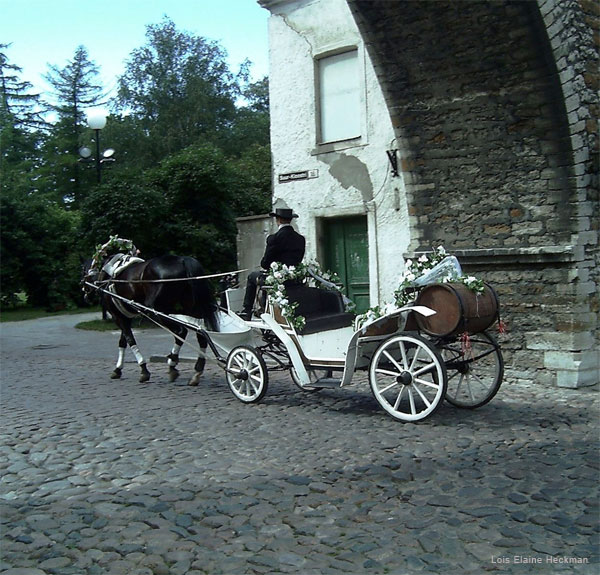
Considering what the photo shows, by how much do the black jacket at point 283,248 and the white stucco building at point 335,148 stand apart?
12.2 feet

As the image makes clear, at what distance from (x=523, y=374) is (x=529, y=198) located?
2.24 meters

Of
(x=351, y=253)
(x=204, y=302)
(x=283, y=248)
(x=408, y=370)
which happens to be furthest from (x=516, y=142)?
(x=204, y=302)

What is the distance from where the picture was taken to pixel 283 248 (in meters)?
7.96

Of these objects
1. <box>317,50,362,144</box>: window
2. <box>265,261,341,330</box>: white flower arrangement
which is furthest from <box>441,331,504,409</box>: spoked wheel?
<box>317,50,362,144</box>: window

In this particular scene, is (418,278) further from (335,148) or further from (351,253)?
(335,148)

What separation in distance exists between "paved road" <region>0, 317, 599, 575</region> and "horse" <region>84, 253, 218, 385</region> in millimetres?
1425

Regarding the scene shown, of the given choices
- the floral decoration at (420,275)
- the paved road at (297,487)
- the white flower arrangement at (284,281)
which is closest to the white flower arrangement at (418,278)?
the floral decoration at (420,275)

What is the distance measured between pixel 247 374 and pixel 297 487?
124 inches

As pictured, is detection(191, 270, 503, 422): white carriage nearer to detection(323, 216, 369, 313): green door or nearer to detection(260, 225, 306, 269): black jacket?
detection(260, 225, 306, 269): black jacket

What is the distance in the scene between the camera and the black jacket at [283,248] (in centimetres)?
794

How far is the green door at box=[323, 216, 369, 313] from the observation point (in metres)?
12.3

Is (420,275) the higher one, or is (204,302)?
(420,275)
